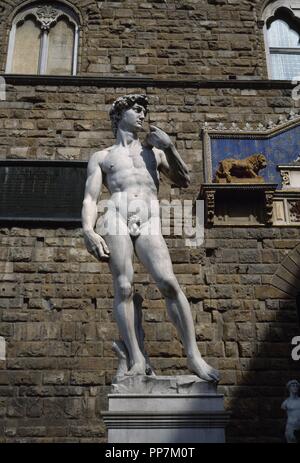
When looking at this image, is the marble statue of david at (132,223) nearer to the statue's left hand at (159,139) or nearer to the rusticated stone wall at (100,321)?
the statue's left hand at (159,139)

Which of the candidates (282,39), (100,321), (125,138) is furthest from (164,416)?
(282,39)

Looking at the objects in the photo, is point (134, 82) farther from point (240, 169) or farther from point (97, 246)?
point (97, 246)

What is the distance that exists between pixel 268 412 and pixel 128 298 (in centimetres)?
330

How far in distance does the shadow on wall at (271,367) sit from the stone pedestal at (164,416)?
288 cm

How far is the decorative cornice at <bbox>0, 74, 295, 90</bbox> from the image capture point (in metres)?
8.91

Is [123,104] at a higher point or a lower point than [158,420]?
higher

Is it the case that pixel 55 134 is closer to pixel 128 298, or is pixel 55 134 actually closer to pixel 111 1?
pixel 111 1

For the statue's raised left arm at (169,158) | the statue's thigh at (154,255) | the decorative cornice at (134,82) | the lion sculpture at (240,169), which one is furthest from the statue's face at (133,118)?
the decorative cornice at (134,82)

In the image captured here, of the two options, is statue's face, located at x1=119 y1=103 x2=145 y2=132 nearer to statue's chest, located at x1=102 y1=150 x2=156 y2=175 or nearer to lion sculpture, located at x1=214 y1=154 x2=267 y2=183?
statue's chest, located at x1=102 y1=150 x2=156 y2=175

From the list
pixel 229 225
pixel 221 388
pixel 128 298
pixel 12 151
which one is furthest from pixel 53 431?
pixel 12 151

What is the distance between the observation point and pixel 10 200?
797cm

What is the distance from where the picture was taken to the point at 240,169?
8055mm

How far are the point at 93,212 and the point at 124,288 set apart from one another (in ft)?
2.57

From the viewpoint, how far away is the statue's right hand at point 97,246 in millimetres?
4449
